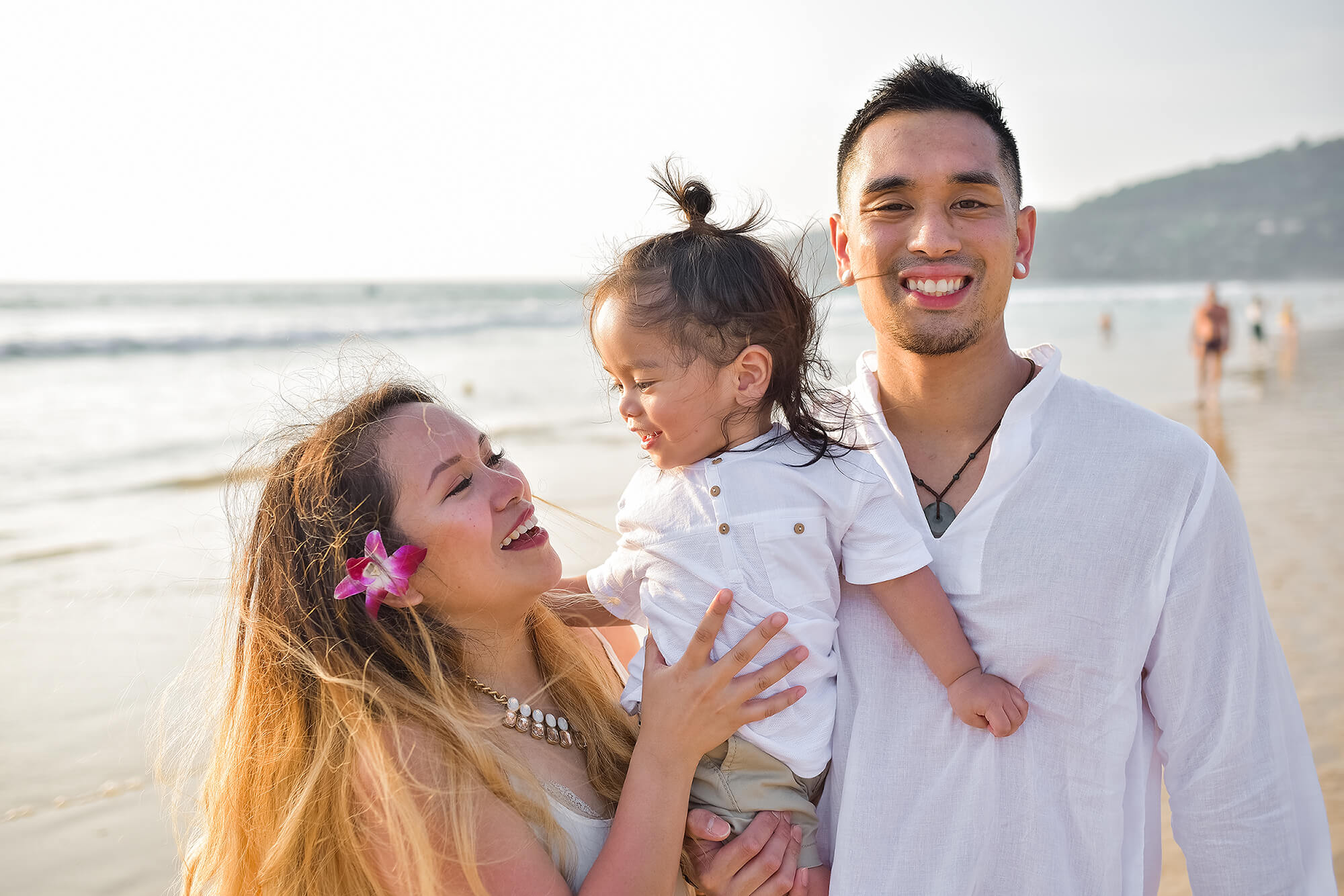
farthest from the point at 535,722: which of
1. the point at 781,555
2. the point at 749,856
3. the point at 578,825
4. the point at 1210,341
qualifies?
the point at 1210,341

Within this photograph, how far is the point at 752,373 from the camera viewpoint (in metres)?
2.31

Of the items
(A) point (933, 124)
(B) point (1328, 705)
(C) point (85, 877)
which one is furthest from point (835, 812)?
(B) point (1328, 705)

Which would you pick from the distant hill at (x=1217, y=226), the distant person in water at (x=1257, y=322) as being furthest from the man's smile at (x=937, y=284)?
the distant hill at (x=1217, y=226)

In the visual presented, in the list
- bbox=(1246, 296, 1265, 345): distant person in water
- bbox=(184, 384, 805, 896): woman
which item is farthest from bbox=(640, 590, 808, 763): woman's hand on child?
bbox=(1246, 296, 1265, 345): distant person in water

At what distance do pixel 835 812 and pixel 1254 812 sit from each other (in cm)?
94

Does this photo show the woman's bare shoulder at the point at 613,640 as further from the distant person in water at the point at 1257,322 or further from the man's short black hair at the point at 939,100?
the distant person in water at the point at 1257,322

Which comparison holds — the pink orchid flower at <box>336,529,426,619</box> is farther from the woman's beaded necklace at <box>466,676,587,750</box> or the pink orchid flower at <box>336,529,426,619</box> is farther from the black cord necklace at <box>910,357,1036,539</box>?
the black cord necklace at <box>910,357,1036,539</box>

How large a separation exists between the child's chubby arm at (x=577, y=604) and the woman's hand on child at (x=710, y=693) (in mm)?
570

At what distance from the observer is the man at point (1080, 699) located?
2.04m

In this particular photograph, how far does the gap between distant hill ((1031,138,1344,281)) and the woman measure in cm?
6510

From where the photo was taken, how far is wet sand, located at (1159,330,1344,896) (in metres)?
4.79

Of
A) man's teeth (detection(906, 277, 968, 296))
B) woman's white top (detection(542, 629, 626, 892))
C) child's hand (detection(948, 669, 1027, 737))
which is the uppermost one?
man's teeth (detection(906, 277, 968, 296))

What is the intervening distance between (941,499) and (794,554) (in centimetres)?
49

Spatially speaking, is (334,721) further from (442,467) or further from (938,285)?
(938,285)
